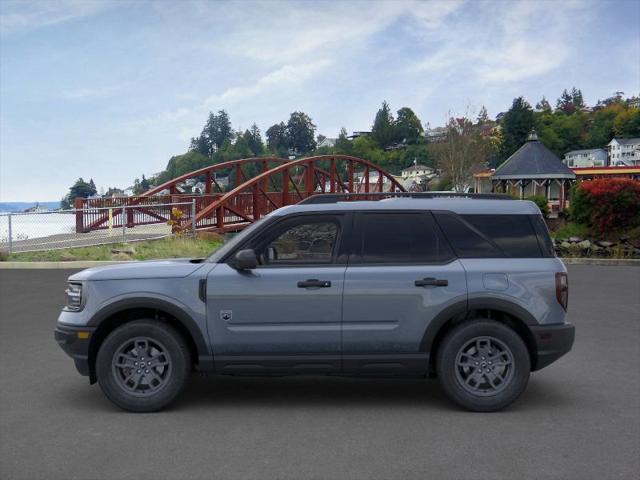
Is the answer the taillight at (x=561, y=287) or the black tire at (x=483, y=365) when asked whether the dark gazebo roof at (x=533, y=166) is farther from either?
the black tire at (x=483, y=365)

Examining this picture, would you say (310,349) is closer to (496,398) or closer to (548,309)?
(496,398)

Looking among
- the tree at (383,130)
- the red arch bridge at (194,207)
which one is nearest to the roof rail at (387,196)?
the red arch bridge at (194,207)

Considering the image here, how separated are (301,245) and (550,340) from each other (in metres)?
2.22

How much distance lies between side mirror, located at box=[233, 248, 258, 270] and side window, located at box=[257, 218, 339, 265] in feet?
0.78

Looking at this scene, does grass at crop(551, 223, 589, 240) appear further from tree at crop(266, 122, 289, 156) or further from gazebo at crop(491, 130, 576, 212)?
tree at crop(266, 122, 289, 156)

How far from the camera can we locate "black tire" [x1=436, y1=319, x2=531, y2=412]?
18.0 ft

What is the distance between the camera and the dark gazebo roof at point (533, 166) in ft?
158

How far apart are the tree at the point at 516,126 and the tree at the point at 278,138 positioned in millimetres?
83894

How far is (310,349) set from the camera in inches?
216

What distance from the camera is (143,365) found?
5.55m

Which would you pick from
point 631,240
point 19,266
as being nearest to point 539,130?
point 631,240

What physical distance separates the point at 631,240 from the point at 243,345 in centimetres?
1813

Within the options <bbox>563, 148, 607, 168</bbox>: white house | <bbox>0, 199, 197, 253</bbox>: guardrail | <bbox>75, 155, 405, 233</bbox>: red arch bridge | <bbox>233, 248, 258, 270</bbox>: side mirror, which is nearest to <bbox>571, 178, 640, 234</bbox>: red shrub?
<bbox>75, 155, 405, 233</bbox>: red arch bridge

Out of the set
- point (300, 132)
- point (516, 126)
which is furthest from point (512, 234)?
point (300, 132)
